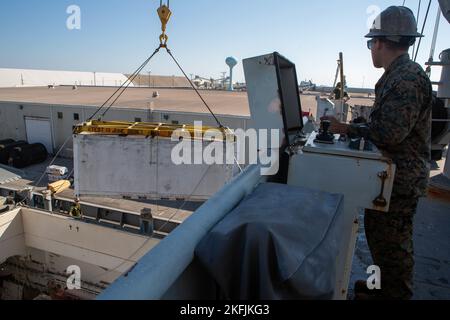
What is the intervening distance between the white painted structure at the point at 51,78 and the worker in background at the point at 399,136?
44017 mm

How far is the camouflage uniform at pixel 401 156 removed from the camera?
189cm

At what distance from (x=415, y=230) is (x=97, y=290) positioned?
813 cm

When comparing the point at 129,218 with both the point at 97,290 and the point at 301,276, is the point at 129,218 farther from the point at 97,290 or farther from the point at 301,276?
the point at 301,276

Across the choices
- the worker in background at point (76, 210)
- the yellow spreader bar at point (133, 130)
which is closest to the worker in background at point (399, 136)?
the yellow spreader bar at point (133, 130)

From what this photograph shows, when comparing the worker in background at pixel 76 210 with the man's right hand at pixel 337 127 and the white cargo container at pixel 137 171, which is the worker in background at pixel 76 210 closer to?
the white cargo container at pixel 137 171

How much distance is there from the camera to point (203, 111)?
17016 mm

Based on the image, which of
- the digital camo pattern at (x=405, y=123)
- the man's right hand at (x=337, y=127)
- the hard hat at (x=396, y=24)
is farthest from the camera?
the man's right hand at (x=337, y=127)

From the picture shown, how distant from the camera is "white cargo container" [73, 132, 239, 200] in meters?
7.91

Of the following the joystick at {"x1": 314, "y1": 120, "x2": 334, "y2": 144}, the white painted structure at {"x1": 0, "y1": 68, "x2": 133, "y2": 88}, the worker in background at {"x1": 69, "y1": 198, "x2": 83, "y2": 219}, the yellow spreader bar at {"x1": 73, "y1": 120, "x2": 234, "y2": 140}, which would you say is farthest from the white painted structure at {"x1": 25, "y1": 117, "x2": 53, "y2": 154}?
the white painted structure at {"x1": 0, "y1": 68, "x2": 133, "y2": 88}

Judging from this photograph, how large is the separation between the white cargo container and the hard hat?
5.93m

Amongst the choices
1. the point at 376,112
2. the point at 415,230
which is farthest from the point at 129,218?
the point at 376,112

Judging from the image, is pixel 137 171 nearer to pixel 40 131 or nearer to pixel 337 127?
pixel 337 127

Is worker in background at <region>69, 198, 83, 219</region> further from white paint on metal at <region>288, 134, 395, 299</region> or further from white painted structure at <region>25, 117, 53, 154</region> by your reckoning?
white painted structure at <region>25, 117, 53, 154</region>

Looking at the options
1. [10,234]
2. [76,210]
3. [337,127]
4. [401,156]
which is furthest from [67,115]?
[401,156]
